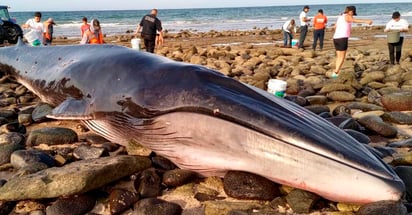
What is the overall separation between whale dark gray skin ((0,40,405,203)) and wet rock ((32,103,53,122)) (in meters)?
0.98

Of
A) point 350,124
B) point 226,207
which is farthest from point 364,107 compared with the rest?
point 226,207

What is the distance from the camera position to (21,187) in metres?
3.32

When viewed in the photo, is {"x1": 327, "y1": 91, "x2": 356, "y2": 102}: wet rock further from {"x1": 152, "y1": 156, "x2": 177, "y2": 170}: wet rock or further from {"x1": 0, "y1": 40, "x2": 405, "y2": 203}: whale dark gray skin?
{"x1": 152, "y1": 156, "x2": 177, "y2": 170}: wet rock

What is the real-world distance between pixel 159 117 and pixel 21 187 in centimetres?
138

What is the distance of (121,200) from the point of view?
11.3 feet

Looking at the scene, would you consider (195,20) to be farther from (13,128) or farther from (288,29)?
(13,128)

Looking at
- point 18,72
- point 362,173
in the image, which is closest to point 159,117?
point 362,173

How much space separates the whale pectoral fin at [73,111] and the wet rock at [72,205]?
1456 millimetres

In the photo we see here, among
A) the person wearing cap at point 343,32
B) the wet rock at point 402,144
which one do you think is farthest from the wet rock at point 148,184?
the person wearing cap at point 343,32

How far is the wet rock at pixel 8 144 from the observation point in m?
4.36

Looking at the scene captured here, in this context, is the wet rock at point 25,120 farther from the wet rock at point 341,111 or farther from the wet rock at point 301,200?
the wet rock at point 341,111

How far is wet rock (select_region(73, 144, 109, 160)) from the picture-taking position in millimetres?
4301

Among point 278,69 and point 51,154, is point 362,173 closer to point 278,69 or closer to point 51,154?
point 51,154

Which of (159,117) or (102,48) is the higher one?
(102,48)
